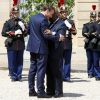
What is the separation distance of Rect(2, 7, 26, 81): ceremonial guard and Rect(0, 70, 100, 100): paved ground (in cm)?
31

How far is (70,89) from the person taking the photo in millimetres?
13273

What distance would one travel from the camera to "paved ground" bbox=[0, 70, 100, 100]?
1212cm

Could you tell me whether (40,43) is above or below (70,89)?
above

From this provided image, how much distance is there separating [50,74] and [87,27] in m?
3.48

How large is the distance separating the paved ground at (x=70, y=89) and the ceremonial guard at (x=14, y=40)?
313 mm

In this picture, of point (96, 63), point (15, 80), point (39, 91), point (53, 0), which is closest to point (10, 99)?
point (39, 91)

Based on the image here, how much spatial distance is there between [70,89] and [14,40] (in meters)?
2.24

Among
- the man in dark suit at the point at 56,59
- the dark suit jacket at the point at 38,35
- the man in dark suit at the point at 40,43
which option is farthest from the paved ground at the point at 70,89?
the dark suit jacket at the point at 38,35

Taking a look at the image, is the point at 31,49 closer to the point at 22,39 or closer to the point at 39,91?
the point at 39,91

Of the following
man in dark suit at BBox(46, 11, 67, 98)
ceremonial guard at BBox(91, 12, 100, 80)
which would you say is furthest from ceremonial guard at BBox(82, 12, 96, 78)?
man in dark suit at BBox(46, 11, 67, 98)

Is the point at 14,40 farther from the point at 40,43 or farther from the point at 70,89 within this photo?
the point at 40,43

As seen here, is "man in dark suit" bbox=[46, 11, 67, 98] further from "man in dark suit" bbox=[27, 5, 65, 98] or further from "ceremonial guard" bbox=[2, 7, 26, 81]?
"ceremonial guard" bbox=[2, 7, 26, 81]

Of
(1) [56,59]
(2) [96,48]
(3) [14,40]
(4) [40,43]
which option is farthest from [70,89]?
(2) [96,48]

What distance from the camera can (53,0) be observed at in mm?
20438
